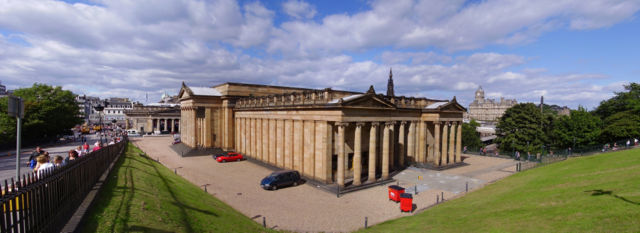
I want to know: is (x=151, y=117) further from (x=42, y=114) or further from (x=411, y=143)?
(x=411, y=143)

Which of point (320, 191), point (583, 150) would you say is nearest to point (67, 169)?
point (320, 191)

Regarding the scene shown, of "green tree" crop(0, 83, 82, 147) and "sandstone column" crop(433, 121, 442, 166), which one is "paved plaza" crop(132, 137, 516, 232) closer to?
"sandstone column" crop(433, 121, 442, 166)

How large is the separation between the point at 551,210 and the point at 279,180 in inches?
745

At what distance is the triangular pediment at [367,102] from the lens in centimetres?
2369

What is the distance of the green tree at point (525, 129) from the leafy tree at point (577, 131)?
2.08 meters

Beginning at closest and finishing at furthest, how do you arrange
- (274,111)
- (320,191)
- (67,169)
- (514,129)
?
(67,169) < (320,191) < (274,111) < (514,129)

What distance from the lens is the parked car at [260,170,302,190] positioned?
952 inches

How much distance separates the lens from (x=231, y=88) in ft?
149

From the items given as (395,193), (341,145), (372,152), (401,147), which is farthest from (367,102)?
(401,147)

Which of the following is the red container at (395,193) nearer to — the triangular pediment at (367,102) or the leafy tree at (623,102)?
the triangular pediment at (367,102)

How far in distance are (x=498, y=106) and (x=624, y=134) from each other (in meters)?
159

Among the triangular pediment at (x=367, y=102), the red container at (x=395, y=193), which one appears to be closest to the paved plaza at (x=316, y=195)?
the red container at (x=395, y=193)

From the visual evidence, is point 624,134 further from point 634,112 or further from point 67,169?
point 67,169

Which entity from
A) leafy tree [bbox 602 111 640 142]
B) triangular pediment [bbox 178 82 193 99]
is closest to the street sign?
triangular pediment [bbox 178 82 193 99]
